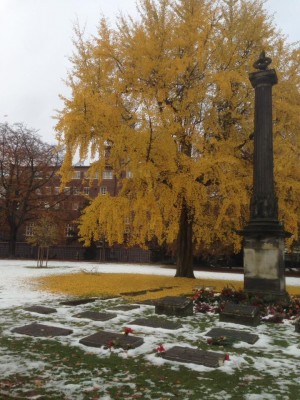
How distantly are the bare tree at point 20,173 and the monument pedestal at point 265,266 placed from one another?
30.7 metres

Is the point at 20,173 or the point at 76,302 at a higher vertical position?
the point at 20,173

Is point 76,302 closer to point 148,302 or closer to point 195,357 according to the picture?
point 148,302

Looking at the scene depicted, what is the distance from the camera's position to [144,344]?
5.59 meters

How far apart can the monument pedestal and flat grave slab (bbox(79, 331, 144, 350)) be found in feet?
15.9

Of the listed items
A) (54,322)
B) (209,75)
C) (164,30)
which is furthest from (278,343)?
(164,30)

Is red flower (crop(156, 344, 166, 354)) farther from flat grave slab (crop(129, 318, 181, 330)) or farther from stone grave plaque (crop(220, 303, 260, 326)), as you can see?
stone grave plaque (crop(220, 303, 260, 326))

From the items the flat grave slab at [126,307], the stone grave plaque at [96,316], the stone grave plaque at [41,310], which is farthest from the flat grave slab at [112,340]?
the flat grave slab at [126,307]

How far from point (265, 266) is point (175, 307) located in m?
2.87

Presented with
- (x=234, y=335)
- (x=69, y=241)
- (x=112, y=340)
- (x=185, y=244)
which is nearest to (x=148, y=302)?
(x=234, y=335)

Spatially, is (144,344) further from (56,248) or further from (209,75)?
(56,248)

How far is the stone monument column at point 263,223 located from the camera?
30.8 ft

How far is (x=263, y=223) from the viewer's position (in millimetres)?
9648

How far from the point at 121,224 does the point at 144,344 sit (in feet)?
26.6

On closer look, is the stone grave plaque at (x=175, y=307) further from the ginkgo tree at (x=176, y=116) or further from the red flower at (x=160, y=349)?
the ginkgo tree at (x=176, y=116)
